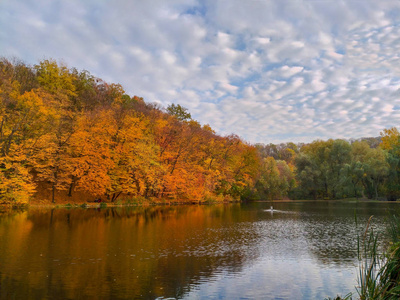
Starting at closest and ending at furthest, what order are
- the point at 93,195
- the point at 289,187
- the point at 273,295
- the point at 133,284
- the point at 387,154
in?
the point at 273,295
the point at 133,284
the point at 93,195
the point at 387,154
the point at 289,187

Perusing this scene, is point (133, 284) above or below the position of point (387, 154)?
below

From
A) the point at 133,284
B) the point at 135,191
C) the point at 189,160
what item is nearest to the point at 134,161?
the point at 135,191

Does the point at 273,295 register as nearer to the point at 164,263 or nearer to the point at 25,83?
the point at 164,263

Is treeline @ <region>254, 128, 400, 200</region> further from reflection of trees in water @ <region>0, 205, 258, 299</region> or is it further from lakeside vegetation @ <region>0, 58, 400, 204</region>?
reflection of trees in water @ <region>0, 205, 258, 299</region>

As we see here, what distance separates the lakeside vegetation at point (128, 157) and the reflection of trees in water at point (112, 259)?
15.2m

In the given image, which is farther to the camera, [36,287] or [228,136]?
[228,136]

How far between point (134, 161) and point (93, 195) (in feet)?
24.1

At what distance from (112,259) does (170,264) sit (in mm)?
2634

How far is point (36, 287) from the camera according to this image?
9367 millimetres

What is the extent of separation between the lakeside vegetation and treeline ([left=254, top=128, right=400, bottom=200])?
0.76 feet

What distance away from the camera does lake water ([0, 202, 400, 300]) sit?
9406 mm

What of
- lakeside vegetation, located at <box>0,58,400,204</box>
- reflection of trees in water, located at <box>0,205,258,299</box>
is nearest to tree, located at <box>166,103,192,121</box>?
lakeside vegetation, located at <box>0,58,400,204</box>

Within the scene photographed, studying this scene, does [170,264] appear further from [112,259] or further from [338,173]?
[338,173]

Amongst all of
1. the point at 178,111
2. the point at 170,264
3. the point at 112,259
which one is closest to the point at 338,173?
the point at 178,111
